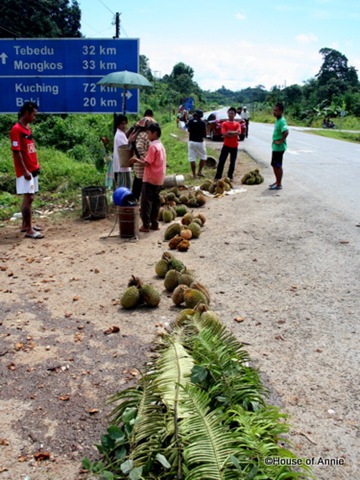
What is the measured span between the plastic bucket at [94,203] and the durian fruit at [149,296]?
4.56 m

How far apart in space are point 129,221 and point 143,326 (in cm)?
338

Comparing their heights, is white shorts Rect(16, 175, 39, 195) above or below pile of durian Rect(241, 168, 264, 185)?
above

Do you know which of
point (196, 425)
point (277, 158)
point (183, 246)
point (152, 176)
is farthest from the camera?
point (277, 158)

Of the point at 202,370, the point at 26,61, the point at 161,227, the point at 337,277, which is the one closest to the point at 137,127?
the point at 161,227

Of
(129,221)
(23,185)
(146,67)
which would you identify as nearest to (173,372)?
(129,221)

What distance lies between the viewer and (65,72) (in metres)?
10.7

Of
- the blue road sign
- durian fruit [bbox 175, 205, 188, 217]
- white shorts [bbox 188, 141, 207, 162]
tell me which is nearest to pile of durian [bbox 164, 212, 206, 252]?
durian fruit [bbox 175, 205, 188, 217]

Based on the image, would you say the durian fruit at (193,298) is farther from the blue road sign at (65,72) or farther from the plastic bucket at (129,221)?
the blue road sign at (65,72)

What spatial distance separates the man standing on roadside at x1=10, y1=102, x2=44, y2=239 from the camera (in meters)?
7.45

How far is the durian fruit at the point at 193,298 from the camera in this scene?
15.9 ft

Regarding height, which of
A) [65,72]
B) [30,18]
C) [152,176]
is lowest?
[152,176]

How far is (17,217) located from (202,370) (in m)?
7.54

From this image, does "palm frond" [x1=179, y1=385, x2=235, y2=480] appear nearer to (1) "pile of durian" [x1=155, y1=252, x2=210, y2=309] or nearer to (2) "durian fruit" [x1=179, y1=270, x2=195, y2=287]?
(1) "pile of durian" [x1=155, y1=252, x2=210, y2=309]

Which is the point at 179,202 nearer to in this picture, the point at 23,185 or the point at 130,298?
the point at 23,185
